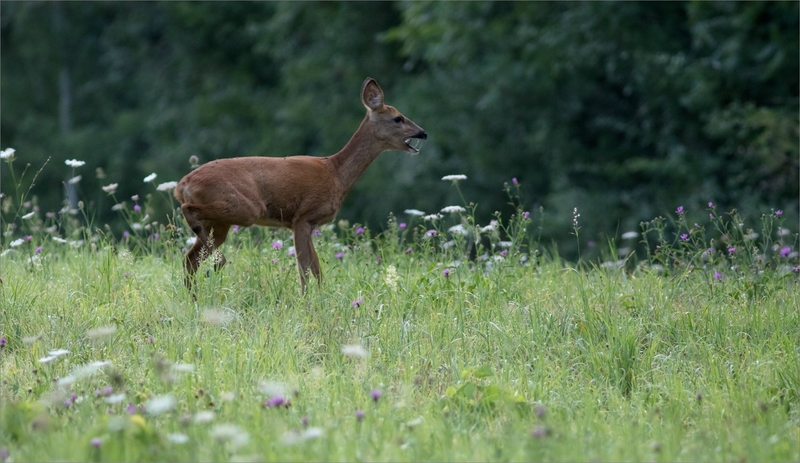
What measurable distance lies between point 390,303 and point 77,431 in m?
2.09

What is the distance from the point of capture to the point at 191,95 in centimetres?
2308

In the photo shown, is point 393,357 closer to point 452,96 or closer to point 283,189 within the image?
point 283,189

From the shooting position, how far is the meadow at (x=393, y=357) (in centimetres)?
381

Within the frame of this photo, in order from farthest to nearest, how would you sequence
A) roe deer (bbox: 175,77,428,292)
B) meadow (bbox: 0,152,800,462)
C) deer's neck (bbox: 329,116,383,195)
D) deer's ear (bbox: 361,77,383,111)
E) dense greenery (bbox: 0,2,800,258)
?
dense greenery (bbox: 0,2,800,258) < deer's ear (bbox: 361,77,383,111) < deer's neck (bbox: 329,116,383,195) < roe deer (bbox: 175,77,428,292) < meadow (bbox: 0,152,800,462)

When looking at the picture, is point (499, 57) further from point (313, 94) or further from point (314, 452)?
point (314, 452)

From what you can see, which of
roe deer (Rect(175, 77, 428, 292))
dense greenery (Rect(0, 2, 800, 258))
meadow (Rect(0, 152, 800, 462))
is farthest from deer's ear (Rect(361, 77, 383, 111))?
dense greenery (Rect(0, 2, 800, 258))

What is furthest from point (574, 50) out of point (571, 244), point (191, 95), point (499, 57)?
point (191, 95)

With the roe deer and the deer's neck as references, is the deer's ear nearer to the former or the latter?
the roe deer

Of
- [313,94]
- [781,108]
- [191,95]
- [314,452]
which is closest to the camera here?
[314,452]

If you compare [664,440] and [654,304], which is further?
[654,304]

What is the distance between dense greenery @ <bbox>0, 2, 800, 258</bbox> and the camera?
1320cm

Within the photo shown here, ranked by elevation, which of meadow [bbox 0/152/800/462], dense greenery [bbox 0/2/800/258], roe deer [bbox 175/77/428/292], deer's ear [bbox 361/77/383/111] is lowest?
dense greenery [bbox 0/2/800/258]

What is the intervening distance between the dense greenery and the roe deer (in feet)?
7.53

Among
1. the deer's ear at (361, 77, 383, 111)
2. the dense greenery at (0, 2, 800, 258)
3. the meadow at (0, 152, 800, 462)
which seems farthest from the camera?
the dense greenery at (0, 2, 800, 258)
